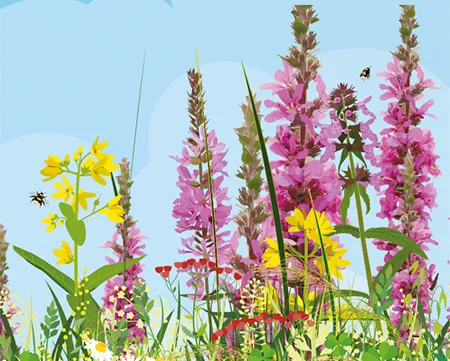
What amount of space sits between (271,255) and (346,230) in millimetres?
495

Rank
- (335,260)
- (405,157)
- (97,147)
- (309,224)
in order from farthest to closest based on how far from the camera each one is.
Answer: (405,157), (97,147), (335,260), (309,224)

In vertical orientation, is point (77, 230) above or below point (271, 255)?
above

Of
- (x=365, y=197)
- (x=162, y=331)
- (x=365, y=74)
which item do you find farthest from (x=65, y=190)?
(x=365, y=74)

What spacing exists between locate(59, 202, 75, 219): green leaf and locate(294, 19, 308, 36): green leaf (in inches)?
60.2

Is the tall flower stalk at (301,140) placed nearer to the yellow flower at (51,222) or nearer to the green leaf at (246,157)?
the green leaf at (246,157)

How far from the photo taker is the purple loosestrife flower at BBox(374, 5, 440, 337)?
4598 millimetres

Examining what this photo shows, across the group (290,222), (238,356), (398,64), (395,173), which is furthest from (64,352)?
Answer: (398,64)

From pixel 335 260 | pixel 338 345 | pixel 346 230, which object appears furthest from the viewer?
pixel 346 230

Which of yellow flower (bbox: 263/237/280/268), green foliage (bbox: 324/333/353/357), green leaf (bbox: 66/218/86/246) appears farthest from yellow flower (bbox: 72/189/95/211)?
green foliage (bbox: 324/333/353/357)

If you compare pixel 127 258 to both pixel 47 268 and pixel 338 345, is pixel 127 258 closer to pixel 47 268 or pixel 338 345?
pixel 47 268

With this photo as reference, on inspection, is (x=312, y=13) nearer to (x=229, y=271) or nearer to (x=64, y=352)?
(x=229, y=271)

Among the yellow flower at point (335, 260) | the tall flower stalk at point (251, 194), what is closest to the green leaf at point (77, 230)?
the tall flower stalk at point (251, 194)

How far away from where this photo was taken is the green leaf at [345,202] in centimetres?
346

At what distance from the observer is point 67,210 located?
339 cm
